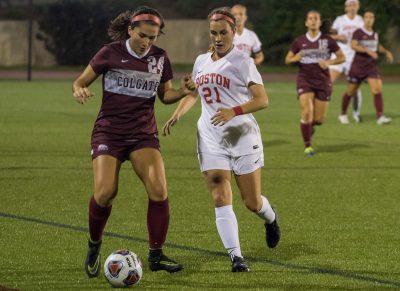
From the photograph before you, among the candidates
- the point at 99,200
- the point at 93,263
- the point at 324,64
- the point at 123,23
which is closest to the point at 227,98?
the point at 123,23

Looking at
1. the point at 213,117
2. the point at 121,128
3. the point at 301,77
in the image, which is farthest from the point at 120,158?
the point at 301,77

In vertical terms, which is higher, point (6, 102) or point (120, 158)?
point (120, 158)

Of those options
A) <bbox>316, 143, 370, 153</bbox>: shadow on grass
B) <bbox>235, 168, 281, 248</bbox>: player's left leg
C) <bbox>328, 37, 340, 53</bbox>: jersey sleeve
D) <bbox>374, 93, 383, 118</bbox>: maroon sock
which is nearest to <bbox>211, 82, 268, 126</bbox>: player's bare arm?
<bbox>235, 168, 281, 248</bbox>: player's left leg

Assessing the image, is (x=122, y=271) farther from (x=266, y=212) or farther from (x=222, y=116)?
(x=266, y=212)

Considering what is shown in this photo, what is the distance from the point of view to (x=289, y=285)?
25.4 ft

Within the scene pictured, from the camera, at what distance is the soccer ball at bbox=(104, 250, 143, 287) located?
7.56m

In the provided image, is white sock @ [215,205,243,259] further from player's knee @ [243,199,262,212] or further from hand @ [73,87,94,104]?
hand @ [73,87,94,104]

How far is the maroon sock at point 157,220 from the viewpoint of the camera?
8039 millimetres

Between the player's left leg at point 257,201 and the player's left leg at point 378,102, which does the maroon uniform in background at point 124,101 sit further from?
the player's left leg at point 378,102

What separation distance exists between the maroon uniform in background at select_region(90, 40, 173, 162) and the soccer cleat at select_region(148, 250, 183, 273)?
71 centimetres

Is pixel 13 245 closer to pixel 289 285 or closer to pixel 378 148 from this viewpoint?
pixel 289 285

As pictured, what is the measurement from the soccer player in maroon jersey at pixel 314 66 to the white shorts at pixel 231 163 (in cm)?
839

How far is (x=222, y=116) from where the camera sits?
7980 millimetres

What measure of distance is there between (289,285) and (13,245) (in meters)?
2.57
